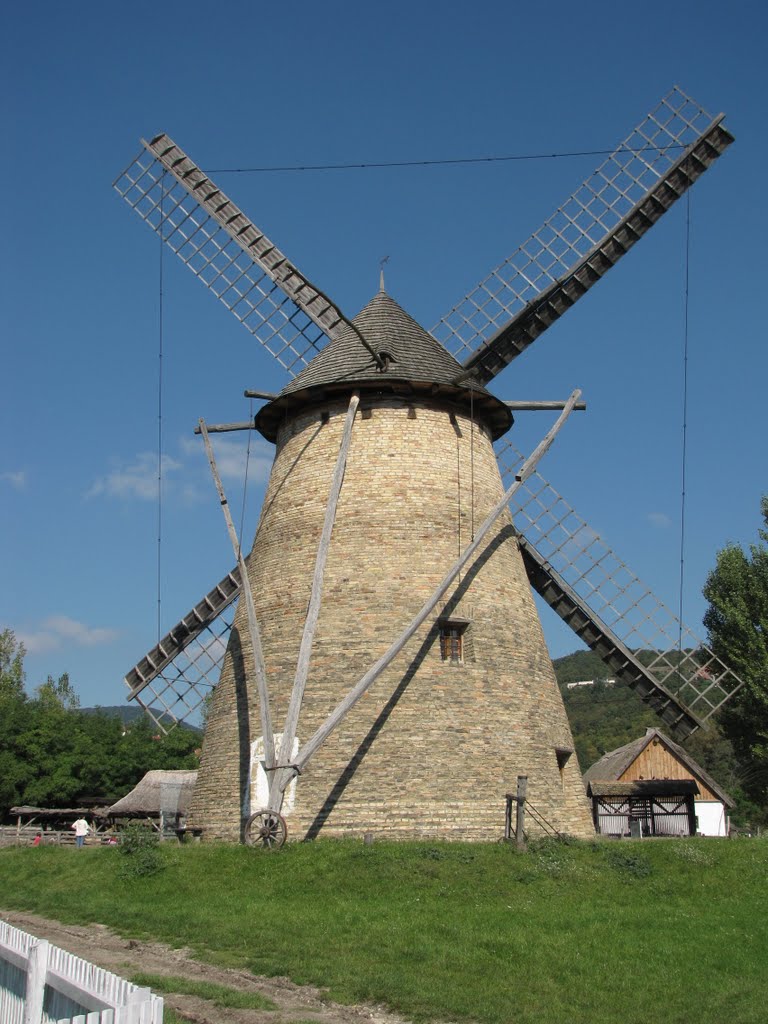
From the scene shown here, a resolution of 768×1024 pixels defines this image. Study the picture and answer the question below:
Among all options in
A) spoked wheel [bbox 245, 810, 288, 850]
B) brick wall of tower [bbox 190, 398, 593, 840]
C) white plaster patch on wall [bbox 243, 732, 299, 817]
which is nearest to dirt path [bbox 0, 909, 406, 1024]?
spoked wheel [bbox 245, 810, 288, 850]

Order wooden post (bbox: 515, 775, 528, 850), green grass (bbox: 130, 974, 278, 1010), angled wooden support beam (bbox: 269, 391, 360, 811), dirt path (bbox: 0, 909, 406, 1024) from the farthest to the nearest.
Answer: wooden post (bbox: 515, 775, 528, 850) → angled wooden support beam (bbox: 269, 391, 360, 811) → green grass (bbox: 130, 974, 278, 1010) → dirt path (bbox: 0, 909, 406, 1024)

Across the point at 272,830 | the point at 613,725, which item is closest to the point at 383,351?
the point at 272,830

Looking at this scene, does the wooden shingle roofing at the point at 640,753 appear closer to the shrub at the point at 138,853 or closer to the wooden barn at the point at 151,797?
the wooden barn at the point at 151,797

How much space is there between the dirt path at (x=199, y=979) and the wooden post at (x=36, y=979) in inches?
74.1

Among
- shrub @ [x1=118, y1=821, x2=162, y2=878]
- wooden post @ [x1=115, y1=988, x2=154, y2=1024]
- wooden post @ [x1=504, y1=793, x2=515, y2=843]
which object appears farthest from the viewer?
wooden post @ [x1=504, y1=793, x2=515, y2=843]

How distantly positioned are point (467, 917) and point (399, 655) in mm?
5696

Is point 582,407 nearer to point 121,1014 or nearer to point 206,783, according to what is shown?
point 206,783

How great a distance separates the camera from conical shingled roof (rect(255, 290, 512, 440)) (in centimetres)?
1984

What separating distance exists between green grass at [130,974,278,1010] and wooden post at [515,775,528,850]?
7.63m

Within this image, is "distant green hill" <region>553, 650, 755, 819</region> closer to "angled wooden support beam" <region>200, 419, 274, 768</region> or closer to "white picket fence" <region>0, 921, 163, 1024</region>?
"angled wooden support beam" <region>200, 419, 274, 768</region>

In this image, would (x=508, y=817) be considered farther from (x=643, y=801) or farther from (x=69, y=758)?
(x=69, y=758)

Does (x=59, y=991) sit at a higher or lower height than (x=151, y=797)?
lower

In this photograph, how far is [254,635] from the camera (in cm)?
1808

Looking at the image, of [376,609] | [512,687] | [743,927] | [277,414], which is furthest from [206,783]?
[743,927]
